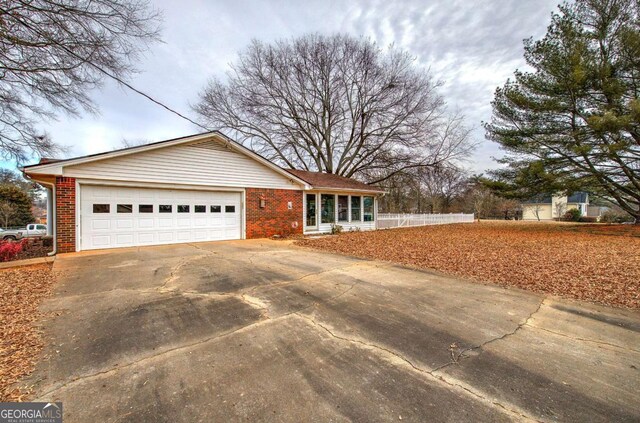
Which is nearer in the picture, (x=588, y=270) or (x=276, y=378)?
(x=276, y=378)

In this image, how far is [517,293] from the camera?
15.2 feet

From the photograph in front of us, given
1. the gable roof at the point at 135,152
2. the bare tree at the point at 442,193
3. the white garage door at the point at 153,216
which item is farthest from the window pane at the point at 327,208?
the bare tree at the point at 442,193

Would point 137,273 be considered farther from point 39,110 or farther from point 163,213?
point 39,110

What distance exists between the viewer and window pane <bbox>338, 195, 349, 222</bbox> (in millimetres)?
15266

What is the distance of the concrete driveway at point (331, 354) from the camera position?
1.95m

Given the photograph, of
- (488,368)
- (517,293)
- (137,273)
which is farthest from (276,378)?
(137,273)

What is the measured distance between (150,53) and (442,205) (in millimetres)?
35211

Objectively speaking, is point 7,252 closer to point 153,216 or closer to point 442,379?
point 153,216

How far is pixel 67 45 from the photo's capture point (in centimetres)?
680

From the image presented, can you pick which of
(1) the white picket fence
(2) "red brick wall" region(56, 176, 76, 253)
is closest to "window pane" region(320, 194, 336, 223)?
(1) the white picket fence

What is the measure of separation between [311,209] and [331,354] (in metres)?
11.6

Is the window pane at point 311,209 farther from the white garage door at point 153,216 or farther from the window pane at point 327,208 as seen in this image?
the white garage door at point 153,216

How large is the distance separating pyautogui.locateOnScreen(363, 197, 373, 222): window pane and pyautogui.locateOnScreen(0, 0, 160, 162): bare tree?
12.5m

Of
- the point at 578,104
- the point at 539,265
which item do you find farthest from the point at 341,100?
the point at 539,265
